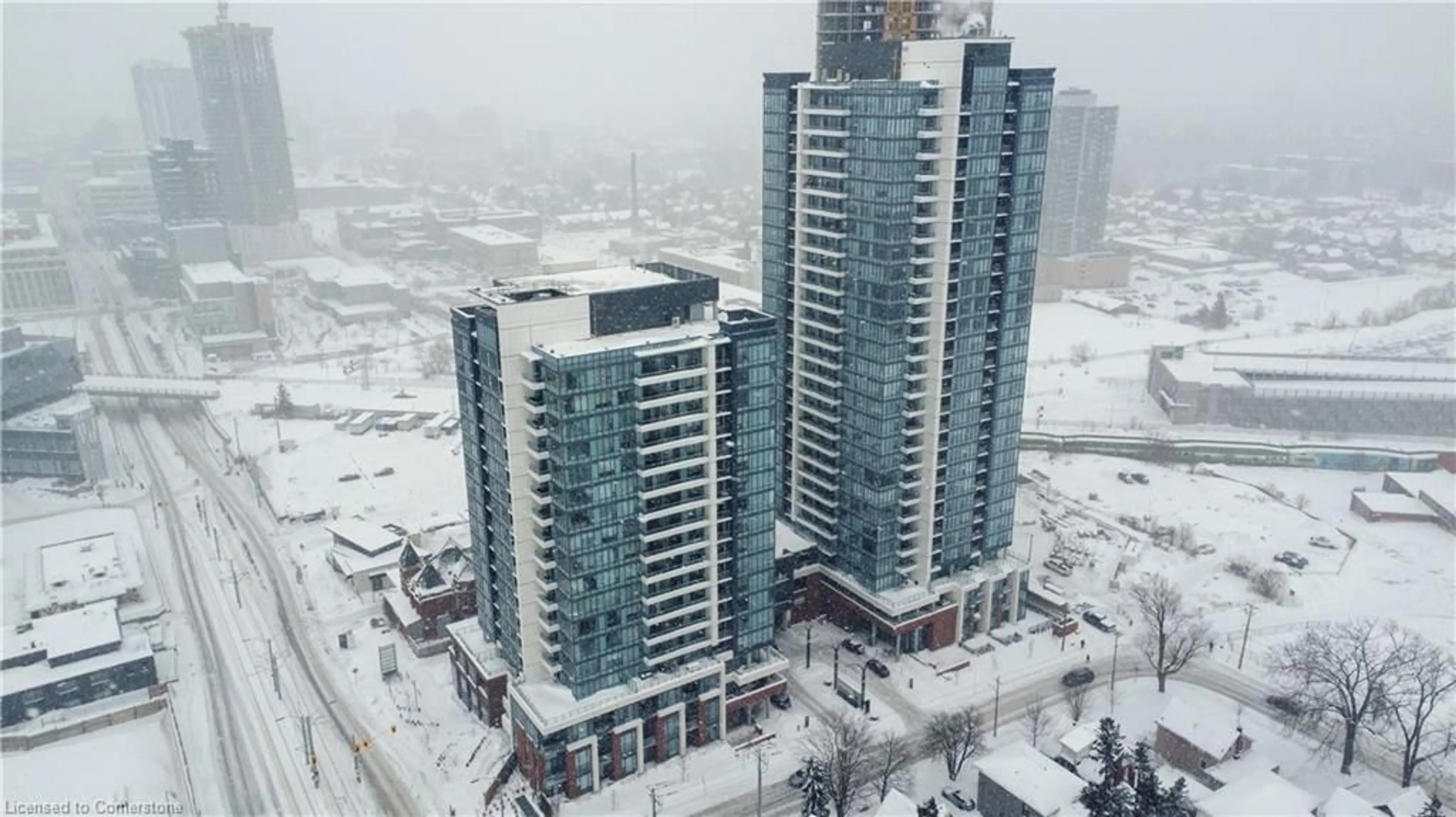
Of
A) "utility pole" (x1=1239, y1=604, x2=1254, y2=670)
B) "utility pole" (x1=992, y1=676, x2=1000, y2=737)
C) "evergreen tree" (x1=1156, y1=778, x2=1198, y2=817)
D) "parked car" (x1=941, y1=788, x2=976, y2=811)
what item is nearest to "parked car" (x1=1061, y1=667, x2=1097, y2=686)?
"utility pole" (x1=992, y1=676, x2=1000, y2=737)

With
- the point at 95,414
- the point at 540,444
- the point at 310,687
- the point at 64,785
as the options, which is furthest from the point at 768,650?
the point at 95,414

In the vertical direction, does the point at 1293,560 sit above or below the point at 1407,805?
below

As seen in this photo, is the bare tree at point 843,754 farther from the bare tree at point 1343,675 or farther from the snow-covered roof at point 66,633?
the snow-covered roof at point 66,633

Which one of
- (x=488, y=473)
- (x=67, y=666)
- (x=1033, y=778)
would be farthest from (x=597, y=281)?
(x=67, y=666)

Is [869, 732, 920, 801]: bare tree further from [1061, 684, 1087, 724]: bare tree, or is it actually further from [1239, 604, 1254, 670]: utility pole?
[1239, 604, 1254, 670]: utility pole

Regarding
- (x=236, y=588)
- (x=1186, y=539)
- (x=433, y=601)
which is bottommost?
(x=236, y=588)

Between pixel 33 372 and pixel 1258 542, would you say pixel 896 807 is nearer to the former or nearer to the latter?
pixel 1258 542
